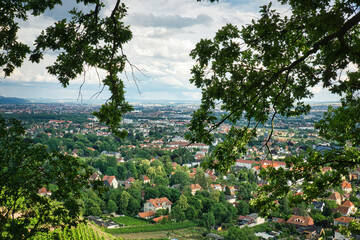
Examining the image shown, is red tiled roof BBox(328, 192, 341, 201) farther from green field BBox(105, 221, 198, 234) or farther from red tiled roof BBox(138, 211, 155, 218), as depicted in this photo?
red tiled roof BBox(138, 211, 155, 218)

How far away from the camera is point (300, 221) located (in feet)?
96.0

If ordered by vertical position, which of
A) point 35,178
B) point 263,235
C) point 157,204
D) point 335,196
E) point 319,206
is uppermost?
point 35,178

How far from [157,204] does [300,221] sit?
15.1 meters

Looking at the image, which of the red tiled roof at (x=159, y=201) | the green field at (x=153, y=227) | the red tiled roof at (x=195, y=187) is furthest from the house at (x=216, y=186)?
the green field at (x=153, y=227)

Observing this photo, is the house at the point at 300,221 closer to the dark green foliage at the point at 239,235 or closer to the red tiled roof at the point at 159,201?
the dark green foliage at the point at 239,235

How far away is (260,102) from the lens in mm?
4309

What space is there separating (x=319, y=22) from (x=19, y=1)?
423cm

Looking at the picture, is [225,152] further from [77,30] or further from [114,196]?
[114,196]

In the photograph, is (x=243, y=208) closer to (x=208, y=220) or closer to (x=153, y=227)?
(x=208, y=220)

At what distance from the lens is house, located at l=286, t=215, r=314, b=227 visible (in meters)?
29.0

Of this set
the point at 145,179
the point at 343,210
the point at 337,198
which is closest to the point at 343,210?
the point at 343,210

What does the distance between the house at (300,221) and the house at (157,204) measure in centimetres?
1317

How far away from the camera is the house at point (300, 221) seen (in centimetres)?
2895

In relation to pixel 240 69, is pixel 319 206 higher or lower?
lower
